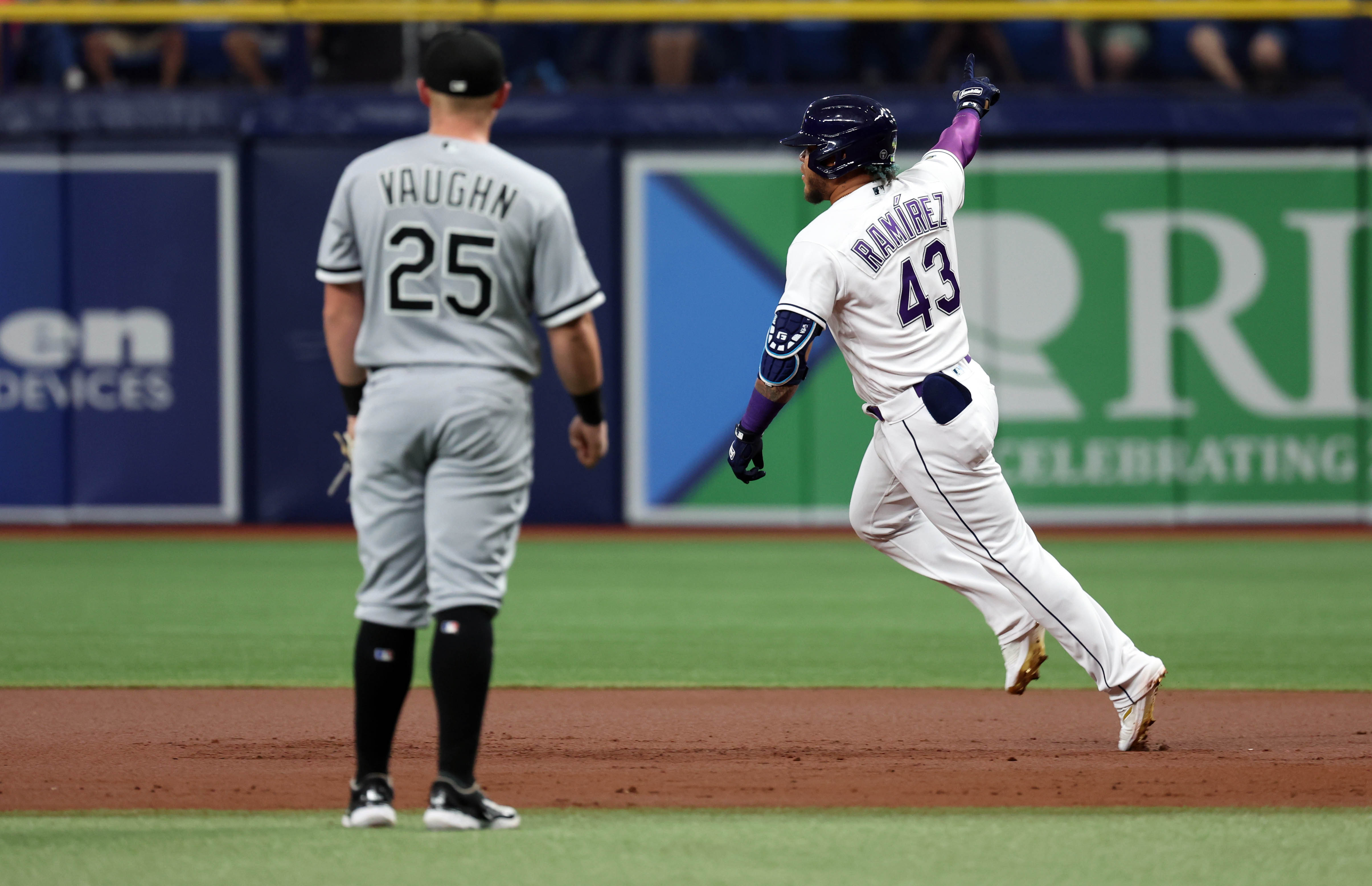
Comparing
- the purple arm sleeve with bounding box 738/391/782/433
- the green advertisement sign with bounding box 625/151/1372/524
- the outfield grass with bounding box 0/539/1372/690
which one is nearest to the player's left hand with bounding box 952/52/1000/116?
the purple arm sleeve with bounding box 738/391/782/433

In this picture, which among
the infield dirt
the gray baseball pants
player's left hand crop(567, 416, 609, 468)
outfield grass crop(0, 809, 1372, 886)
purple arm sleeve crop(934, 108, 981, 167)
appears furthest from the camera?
purple arm sleeve crop(934, 108, 981, 167)

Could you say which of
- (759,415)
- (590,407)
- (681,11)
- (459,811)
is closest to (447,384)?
(590,407)

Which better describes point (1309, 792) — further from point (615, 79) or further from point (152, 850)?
point (615, 79)

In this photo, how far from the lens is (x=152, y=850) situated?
3686 mm

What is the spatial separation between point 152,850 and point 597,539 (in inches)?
364

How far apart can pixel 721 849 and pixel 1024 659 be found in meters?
1.92

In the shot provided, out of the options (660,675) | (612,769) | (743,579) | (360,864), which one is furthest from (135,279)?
(360,864)

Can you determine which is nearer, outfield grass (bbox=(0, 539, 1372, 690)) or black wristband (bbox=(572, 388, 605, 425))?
black wristband (bbox=(572, 388, 605, 425))

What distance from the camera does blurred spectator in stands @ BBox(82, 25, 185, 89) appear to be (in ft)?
46.3

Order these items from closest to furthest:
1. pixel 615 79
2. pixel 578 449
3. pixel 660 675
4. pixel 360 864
Answer: pixel 360 864 < pixel 578 449 < pixel 660 675 < pixel 615 79

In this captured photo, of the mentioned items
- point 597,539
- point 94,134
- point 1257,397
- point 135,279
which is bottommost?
point 597,539

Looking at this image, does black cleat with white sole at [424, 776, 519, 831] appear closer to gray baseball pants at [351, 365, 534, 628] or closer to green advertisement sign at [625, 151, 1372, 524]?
gray baseball pants at [351, 365, 534, 628]

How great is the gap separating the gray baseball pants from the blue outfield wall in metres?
9.42

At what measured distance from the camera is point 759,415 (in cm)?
499
